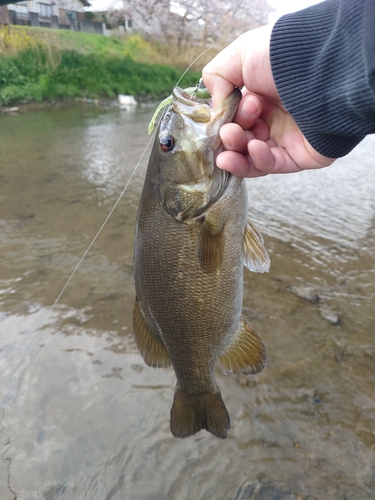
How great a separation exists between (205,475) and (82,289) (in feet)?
7.57

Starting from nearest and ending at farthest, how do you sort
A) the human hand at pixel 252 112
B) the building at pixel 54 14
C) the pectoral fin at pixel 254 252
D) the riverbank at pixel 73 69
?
the human hand at pixel 252 112 < the pectoral fin at pixel 254 252 < the riverbank at pixel 73 69 < the building at pixel 54 14

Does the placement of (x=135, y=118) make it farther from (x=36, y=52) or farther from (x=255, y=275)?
(x=255, y=275)

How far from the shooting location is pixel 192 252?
1.67 m

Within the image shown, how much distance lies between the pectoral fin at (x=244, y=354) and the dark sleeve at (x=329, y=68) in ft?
3.29

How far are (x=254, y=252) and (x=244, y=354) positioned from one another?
557mm

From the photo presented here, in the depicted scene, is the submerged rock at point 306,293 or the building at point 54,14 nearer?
the submerged rock at point 306,293

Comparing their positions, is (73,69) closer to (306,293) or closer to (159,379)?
(306,293)

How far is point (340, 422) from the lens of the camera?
261 cm

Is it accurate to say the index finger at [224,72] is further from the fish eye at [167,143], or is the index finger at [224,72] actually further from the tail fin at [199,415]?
the tail fin at [199,415]

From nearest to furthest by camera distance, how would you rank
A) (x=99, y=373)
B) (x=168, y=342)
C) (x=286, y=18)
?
(x=286, y=18), (x=168, y=342), (x=99, y=373)

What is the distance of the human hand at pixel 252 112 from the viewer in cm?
159

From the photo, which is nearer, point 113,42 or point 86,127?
point 86,127

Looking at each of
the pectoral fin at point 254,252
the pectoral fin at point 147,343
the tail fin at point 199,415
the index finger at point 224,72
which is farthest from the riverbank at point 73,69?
the tail fin at point 199,415

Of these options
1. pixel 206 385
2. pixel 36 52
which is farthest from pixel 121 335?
pixel 36 52
